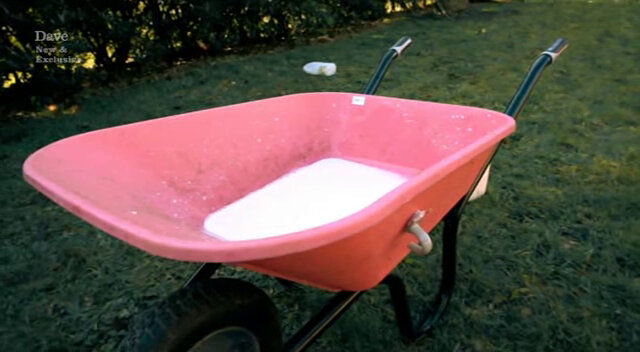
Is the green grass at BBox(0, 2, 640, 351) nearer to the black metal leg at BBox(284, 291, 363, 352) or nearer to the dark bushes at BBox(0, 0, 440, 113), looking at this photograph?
the dark bushes at BBox(0, 0, 440, 113)

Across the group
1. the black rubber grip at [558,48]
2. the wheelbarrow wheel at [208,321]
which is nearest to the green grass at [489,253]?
the wheelbarrow wheel at [208,321]

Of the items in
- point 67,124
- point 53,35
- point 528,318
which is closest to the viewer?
point 528,318

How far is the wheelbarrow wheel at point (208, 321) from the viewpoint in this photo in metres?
0.88

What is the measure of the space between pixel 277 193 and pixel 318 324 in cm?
60

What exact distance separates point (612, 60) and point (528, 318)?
3937mm

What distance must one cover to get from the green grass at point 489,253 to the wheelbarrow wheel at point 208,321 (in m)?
0.61

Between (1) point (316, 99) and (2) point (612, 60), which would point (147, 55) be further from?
(2) point (612, 60)

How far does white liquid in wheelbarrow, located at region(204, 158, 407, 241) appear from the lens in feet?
4.58

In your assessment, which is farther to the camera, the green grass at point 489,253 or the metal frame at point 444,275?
the green grass at point 489,253

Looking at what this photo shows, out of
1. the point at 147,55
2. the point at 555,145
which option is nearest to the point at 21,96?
the point at 147,55

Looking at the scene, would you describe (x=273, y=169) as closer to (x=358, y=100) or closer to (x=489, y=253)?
(x=358, y=100)

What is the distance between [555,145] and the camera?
2.82 m

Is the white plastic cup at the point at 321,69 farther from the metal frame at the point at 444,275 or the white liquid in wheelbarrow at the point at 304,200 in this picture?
the metal frame at the point at 444,275

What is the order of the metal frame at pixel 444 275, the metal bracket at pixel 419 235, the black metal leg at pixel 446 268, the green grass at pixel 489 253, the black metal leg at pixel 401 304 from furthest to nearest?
1. the green grass at pixel 489 253
2. the black metal leg at pixel 446 268
3. the black metal leg at pixel 401 304
4. the metal frame at pixel 444 275
5. the metal bracket at pixel 419 235
